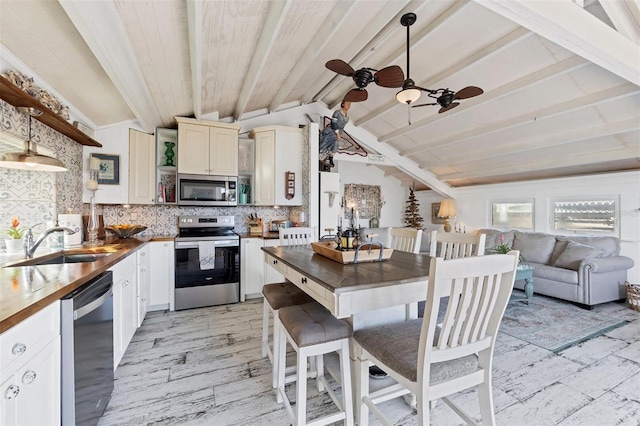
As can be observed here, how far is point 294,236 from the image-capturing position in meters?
3.01

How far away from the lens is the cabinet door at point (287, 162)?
4.19m

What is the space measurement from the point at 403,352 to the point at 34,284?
1779 mm

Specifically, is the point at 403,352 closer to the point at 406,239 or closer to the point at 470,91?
the point at 406,239

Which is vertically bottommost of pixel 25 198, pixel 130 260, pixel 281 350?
pixel 281 350

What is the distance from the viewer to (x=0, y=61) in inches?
72.0

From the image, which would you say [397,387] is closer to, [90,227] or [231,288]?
[231,288]

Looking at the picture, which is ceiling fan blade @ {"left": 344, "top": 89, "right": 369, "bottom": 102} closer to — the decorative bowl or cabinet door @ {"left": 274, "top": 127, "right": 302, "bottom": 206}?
cabinet door @ {"left": 274, "top": 127, "right": 302, "bottom": 206}

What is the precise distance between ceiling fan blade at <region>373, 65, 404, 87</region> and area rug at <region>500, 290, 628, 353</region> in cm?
284

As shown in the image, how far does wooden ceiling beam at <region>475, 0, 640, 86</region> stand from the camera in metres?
1.78

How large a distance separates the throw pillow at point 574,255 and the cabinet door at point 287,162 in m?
4.06

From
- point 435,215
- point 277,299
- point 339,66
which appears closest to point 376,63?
point 339,66

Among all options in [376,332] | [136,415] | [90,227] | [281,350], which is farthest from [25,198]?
[376,332]

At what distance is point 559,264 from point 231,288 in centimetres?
487

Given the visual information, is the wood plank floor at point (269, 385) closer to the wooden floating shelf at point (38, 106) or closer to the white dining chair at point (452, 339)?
the white dining chair at point (452, 339)
